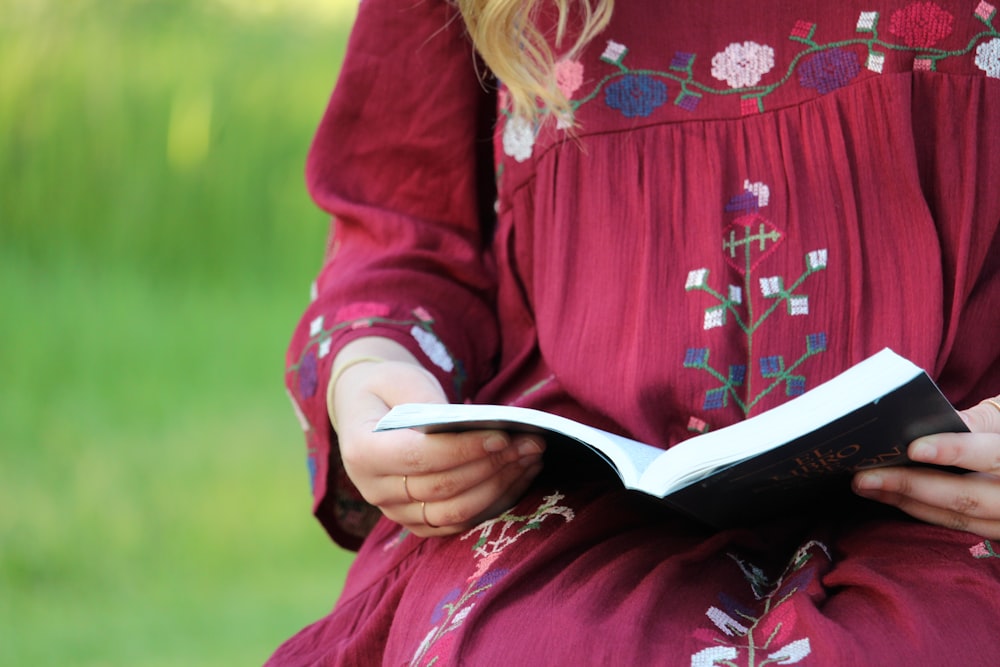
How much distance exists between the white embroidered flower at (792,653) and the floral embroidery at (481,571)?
0.62 feet

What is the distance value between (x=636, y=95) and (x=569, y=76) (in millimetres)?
65

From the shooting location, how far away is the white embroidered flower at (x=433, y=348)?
37.8 inches

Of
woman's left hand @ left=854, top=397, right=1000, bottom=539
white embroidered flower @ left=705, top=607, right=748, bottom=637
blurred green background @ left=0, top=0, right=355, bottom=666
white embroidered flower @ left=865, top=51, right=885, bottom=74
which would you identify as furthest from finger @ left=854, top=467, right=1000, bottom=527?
blurred green background @ left=0, top=0, right=355, bottom=666

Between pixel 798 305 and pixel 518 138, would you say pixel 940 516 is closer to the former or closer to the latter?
pixel 798 305

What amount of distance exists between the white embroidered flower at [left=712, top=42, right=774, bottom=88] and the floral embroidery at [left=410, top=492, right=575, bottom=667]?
36cm

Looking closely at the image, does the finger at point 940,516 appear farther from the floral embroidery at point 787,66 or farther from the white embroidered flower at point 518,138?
the white embroidered flower at point 518,138

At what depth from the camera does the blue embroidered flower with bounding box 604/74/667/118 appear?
0.89m

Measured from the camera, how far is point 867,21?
32.5 inches

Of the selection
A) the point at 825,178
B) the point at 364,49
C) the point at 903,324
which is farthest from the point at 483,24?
the point at 903,324

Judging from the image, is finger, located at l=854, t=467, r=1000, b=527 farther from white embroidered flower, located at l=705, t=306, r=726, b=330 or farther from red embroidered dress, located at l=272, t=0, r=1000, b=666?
white embroidered flower, located at l=705, t=306, r=726, b=330

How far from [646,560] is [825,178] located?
32cm

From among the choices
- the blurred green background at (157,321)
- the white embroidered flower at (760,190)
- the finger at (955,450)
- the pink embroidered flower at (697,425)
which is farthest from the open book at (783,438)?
the blurred green background at (157,321)

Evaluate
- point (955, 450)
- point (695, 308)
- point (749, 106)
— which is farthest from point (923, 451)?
point (749, 106)

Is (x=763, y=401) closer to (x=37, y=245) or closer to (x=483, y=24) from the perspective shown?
(x=483, y=24)
